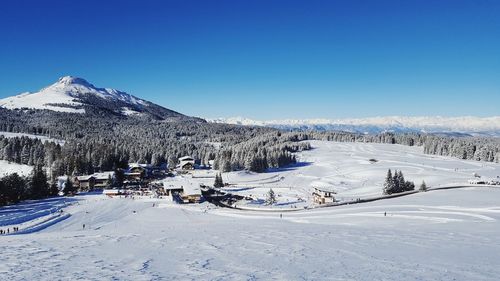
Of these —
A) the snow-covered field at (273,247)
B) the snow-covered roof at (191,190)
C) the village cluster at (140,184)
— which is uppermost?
the snow-covered field at (273,247)

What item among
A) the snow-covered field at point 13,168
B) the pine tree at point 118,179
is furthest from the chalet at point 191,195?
the snow-covered field at point 13,168

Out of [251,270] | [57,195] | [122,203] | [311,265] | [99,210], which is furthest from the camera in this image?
[57,195]

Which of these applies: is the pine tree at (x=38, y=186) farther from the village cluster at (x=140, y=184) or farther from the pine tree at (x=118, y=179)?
the pine tree at (x=118, y=179)

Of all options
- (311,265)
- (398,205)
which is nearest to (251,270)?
(311,265)

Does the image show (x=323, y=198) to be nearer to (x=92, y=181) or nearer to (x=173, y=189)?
(x=173, y=189)

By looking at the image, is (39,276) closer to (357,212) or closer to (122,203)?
(357,212)

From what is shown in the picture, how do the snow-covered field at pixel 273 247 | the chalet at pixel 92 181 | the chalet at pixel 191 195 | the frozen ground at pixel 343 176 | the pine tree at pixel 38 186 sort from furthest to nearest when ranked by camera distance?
the chalet at pixel 92 181
the frozen ground at pixel 343 176
the chalet at pixel 191 195
the pine tree at pixel 38 186
the snow-covered field at pixel 273 247

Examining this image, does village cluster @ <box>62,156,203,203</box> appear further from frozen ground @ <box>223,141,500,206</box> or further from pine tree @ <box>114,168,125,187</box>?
frozen ground @ <box>223,141,500,206</box>

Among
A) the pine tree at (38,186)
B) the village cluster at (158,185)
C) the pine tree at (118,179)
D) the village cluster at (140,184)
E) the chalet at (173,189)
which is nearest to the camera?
the pine tree at (38,186)
